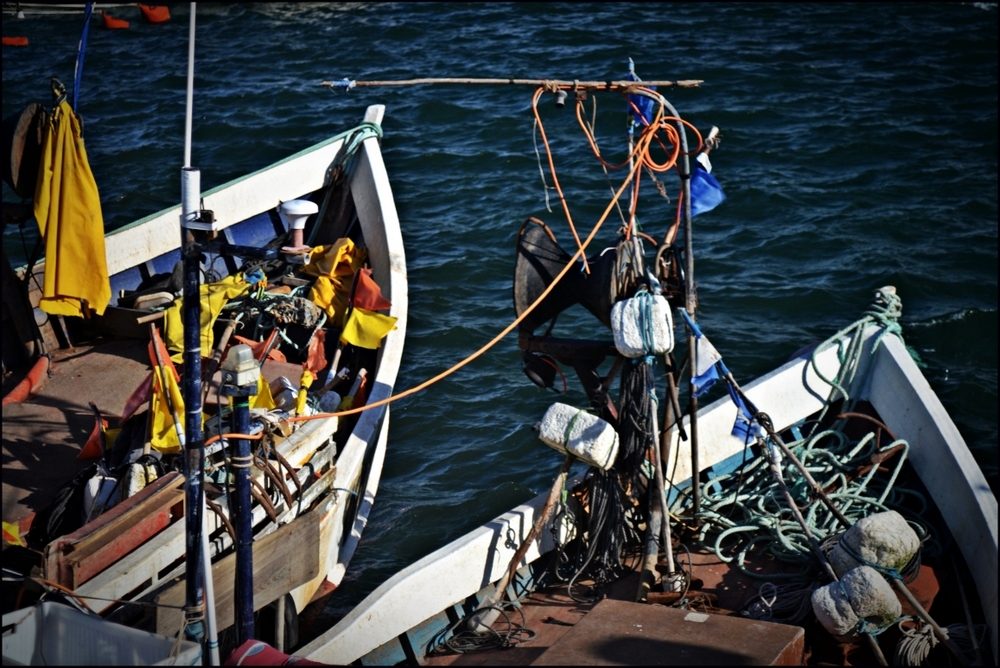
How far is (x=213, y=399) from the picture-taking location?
6.22 metres

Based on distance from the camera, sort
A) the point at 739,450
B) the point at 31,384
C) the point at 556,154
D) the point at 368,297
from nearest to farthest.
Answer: the point at 739,450 → the point at 31,384 → the point at 368,297 → the point at 556,154

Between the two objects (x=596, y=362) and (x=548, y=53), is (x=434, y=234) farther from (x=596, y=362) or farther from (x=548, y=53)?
(x=596, y=362)

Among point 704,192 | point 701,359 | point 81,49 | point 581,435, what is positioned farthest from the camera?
point 704,192


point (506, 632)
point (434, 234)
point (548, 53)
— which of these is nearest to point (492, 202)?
point (434, 234)

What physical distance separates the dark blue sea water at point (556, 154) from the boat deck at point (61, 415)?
220 centimetres

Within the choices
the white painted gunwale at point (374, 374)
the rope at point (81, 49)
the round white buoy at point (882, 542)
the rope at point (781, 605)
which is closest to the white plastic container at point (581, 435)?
the rope at point (781, 605)

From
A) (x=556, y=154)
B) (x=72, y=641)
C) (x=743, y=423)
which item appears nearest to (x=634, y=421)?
(x=743, y=423)

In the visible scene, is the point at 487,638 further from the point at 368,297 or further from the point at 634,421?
the point at 368,297

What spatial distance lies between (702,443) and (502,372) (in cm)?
384

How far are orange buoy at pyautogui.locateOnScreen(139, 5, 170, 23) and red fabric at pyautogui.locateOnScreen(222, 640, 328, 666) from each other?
61.5 feet

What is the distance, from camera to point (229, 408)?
6.32 meters

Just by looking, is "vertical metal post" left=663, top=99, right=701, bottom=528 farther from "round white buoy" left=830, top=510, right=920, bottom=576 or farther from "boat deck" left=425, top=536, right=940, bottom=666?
"round white buoy" left=830, top=510, right=920, bottom=576

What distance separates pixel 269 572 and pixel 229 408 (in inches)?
56.9

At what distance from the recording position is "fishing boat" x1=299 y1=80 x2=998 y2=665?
16.1 ft
